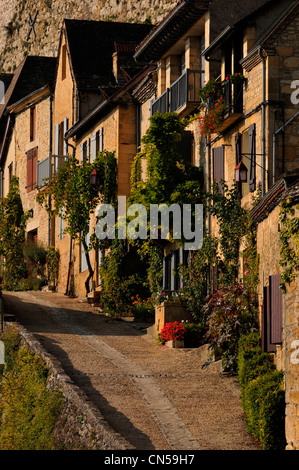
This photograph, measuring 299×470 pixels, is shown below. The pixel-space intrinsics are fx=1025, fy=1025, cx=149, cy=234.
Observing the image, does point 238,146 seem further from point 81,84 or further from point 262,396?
point 81,84

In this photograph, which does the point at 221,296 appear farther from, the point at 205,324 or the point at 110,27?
the point at 110,27

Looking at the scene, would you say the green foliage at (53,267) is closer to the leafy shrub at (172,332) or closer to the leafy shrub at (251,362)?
the leafy shrub at (172,332)

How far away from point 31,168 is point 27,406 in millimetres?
24861

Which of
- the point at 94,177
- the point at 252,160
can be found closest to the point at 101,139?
the point at 94,177

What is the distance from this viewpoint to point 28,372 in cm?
1942

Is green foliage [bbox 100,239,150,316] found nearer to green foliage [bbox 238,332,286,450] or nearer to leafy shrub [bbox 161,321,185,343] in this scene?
leafy shrub [bbox 161,321,185,343]

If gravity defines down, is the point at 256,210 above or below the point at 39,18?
below

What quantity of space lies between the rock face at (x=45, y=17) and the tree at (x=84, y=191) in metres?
15.0

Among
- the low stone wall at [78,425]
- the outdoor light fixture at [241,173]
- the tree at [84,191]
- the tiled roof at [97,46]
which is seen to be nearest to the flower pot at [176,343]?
the outdoor light fixture at [241,173]

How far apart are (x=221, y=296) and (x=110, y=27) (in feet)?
65.7

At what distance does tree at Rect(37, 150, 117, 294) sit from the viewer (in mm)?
32031

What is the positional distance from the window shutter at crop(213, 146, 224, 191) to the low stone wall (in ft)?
25.2

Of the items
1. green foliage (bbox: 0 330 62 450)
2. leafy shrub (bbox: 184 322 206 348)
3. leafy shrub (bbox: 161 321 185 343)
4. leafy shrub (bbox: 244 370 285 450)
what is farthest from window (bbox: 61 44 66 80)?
leafy shrub (bbox: 244 370 285 450)

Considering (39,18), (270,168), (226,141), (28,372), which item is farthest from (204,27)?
(39,18)
